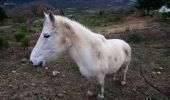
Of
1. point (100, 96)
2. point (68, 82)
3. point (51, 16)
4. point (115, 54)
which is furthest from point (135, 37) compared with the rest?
point (51, 16)

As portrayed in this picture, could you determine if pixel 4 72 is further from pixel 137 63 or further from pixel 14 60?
pixel 137 63

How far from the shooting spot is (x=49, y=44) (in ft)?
18.4

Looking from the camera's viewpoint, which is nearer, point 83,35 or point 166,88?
point 83,35

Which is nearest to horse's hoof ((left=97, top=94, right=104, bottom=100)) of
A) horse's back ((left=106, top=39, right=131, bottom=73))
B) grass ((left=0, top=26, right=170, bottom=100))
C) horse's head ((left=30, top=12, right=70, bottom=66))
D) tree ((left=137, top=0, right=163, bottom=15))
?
grass ((left=0, top=26, right=170, bottom=100))

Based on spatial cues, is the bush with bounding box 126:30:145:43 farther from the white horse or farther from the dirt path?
the white horse

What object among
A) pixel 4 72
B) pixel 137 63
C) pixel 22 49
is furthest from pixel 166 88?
pixel 22 49

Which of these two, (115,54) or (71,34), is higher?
(71,34)

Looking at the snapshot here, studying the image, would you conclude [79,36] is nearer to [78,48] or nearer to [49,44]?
[78,48]

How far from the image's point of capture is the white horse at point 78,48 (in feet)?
18.4

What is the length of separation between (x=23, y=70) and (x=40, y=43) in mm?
2870

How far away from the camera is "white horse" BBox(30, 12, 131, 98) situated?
18.4ft

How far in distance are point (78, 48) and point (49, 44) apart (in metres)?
0.54

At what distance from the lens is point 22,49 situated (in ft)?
36.5

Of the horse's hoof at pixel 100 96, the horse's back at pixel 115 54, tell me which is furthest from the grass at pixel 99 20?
the horse's hoof at pixel 100 96
